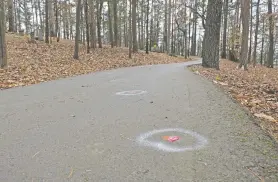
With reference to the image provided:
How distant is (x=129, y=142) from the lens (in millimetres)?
3430

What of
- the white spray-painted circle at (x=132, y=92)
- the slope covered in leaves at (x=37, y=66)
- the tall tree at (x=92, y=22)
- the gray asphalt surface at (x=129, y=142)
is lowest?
the gray asphalt surface at (x=129, y=142)

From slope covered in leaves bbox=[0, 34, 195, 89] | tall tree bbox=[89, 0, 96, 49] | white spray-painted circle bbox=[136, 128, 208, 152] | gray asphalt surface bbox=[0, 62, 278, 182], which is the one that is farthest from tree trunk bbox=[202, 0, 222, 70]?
tall tree bbox=[89, 0, 96, 49]

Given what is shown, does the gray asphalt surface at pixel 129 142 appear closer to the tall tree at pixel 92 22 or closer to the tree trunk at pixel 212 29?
the tree trunk at pixel 212 29

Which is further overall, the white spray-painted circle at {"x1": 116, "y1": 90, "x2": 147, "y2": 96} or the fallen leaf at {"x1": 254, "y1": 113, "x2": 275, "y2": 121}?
the white spray-painted circle at {"x1": 116, "y1": 90, "x2": 147, "y2": 96}

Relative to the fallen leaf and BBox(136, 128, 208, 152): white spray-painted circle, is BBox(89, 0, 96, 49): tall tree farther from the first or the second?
BBox(136, 128, 208, 152): white spray-painted circle

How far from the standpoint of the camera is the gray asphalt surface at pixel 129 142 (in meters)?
2.64

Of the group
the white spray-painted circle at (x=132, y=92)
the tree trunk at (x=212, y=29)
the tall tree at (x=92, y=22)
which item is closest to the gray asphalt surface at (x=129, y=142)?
the white spray-painted circle at (x=132, y=92)

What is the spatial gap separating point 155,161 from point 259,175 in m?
0.98

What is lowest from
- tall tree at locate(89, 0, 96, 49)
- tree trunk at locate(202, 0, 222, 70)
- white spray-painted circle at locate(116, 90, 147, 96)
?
white spray-painted circle at locate(116, 90, 147, 96)

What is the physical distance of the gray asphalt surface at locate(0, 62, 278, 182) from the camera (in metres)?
2.64

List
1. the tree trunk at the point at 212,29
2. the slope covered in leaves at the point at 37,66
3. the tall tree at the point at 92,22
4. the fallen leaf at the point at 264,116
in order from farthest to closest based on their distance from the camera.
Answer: the tall tree at the point at 92,22 → the tree trunk at the point at 212,29 → the slope covered in leaves at the point at 37,66 → the fallen leaf at the point at 264,116

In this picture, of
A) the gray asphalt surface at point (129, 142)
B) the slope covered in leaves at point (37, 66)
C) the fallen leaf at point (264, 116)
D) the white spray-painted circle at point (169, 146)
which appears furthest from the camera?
the slope covered in leaves at point (37, 66)

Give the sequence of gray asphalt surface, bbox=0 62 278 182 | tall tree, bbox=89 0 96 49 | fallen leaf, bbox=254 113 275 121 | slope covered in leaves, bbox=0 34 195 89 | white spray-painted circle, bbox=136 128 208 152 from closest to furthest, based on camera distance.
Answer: gray asphalt surface, bbox=0 62 278 182
white spray-painted circle, bbox=136 128 208 152
fallen leaf, bbox=254 113 275 121
slope covered in leaves, bbox=0 34 195 89
tall tree, bbox=89 0 96 49

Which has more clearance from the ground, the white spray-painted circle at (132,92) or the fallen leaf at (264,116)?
the white spray-painted circle at (132,92)
